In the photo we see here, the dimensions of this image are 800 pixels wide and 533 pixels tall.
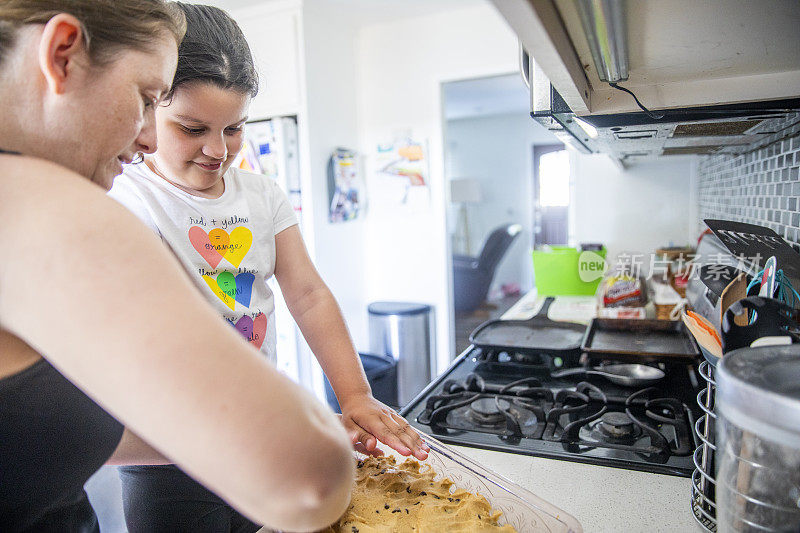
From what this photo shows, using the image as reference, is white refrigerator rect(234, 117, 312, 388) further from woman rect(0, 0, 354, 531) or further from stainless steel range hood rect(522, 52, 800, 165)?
woman rect(0, 0, 354, 531)

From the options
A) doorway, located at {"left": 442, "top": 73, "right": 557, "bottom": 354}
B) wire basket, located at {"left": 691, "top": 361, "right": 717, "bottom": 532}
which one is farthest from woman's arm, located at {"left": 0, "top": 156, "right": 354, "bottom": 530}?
doorway, located at {"left": 442, "top": 73, "right": 557, "bottom": 354}

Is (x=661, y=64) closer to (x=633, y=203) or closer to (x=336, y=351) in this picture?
(x=336, y=351)

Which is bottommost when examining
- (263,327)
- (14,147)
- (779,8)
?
(263,327)

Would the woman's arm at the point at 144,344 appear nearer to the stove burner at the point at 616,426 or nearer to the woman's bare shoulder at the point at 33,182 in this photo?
the woman's bare shoulder at the point at 33,182

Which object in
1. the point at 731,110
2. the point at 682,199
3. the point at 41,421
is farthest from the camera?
Result: the point at 682,199

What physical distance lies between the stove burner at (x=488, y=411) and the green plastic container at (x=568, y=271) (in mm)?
1343

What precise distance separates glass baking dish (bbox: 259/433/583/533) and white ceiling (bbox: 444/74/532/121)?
164 inches

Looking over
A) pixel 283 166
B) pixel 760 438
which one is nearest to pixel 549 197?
pixel 283 166

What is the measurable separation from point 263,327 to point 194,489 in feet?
1.04

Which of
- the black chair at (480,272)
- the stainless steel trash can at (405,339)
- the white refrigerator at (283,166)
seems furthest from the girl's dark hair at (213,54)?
the black chair at (480,272)

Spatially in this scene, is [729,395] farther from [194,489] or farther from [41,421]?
[194,489]

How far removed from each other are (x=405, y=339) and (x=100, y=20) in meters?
2.80

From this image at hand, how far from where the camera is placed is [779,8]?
0.58 meters

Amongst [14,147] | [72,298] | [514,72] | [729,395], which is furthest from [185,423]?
[514,72]
